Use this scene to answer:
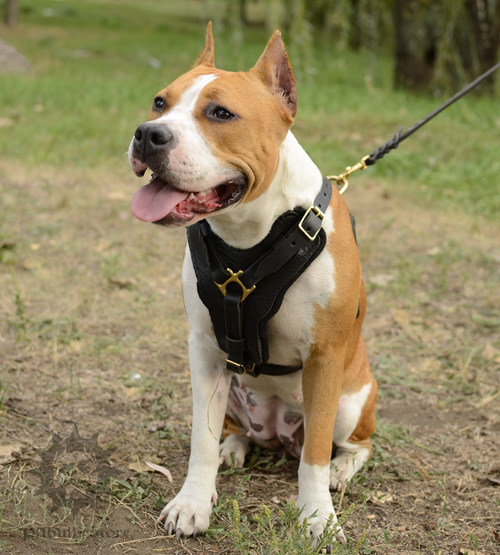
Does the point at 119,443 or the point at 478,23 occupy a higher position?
the point at 478,23

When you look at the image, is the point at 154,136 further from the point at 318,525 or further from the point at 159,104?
the point at 318,525

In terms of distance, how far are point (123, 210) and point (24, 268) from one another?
→ 1.21 metres

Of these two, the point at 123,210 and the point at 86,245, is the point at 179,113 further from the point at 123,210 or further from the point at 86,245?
the point at 123,210

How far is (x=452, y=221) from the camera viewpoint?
5.46m

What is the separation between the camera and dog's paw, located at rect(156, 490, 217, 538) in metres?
2.22

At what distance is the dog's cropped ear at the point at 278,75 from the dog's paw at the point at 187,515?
136 cm

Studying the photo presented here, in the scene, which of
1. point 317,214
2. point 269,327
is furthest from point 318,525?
point 317,214

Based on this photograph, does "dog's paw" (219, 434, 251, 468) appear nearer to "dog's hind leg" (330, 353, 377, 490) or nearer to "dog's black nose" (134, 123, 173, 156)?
"dog's hind leg" (330, 353, 377, 490)

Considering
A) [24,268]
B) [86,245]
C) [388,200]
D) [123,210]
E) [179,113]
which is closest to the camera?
[179,113]

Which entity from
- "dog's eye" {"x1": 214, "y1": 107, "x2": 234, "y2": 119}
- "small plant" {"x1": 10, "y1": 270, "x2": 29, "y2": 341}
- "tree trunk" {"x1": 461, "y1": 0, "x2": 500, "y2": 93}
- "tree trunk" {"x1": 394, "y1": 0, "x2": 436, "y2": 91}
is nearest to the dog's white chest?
"dog's eye" {"x1": 214, "y1": 107, "x2": 234, "y2": 119}

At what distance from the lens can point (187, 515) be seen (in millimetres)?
2229

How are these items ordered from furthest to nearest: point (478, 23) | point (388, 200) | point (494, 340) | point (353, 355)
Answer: point (478, 23)
point (388, 200)
point (494, 340)
point (353, 355)

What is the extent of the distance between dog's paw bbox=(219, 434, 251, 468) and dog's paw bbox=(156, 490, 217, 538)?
35 cm

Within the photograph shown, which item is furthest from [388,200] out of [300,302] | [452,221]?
[300,302]
